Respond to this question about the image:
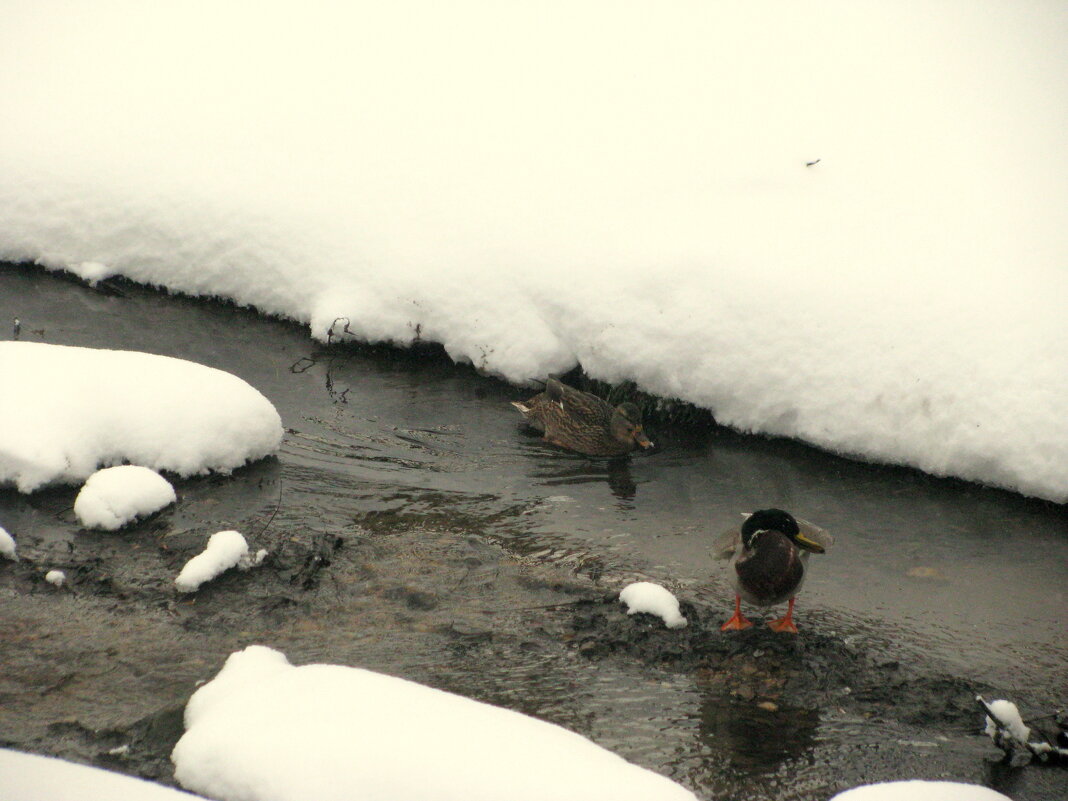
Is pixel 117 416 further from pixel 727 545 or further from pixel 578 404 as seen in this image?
pixel 727 545

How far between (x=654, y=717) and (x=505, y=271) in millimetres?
3761

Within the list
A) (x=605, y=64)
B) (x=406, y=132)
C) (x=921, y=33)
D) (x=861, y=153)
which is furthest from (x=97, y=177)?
(x=921, y=33)

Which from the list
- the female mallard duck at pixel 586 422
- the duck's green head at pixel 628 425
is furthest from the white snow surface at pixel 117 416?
the duck's green head at pixel 628 425

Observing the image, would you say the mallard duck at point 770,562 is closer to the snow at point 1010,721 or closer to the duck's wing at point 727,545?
the duck's wing at point 727,545

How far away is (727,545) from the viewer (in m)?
4.32

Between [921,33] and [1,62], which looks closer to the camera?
[921,33]

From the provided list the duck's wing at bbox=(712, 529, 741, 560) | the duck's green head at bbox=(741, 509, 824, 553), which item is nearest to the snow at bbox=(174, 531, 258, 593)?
the duck's wing at bbox=(712, 529, 741, 560)

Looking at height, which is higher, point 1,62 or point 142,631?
Result: point 1,62

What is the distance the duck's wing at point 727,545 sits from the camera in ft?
14.0

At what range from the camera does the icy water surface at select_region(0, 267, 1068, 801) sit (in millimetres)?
3406

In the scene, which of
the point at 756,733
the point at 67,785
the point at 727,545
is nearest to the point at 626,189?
the point at 727,545

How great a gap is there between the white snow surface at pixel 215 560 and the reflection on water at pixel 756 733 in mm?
2162

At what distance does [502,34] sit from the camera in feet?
29.0

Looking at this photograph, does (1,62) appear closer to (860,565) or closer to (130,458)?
(130,458)
